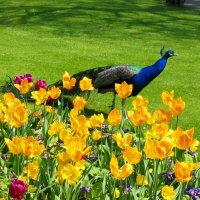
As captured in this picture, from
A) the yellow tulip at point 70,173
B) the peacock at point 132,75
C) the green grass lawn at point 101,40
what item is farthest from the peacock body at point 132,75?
the yellow tulip at point 70,173

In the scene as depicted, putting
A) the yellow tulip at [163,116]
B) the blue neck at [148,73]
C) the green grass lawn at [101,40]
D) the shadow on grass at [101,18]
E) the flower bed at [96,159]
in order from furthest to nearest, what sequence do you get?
1. the shadow on grass at [101,18]
2. the green grass lawn at [101,40]
3. the blue neck at [148,73]
4. the yellow tulip at [163,116]
5. the flower bed at [96,159]

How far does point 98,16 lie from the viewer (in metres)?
20.8

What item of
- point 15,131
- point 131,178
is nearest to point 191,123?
point 15,131

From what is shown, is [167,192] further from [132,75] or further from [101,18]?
[101,18]

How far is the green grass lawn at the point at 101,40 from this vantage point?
11648 millimetres

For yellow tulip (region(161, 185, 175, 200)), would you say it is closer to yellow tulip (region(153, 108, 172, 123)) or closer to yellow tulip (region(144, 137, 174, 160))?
yellow tulip (region(144, 137, 174, 160))

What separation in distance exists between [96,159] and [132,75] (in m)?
3.20

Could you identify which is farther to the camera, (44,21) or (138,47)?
(44,21)

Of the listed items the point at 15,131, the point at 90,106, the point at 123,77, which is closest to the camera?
the point at 15,131

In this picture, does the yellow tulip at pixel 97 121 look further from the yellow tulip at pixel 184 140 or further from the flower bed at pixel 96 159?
the yellow tulip at pixel 184 140

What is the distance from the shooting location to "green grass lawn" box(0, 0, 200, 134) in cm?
1165

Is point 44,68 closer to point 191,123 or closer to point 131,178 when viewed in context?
point 191,123

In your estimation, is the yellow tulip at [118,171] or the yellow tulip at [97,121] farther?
the yellow tulip at [97,121]

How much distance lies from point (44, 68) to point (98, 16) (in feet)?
28.7
